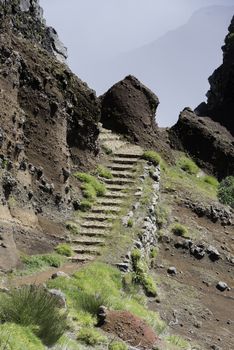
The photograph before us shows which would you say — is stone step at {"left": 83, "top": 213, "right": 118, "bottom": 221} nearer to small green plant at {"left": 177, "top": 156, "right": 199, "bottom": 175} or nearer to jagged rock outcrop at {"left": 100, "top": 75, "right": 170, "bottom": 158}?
jagged rock outcrop at {"left": 100, "top": 75, "right": 170, "bottom": 158}

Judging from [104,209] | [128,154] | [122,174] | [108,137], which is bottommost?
[104,209]

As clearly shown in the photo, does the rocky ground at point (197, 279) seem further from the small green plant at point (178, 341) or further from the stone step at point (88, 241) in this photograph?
the stone step at point (88, 241)

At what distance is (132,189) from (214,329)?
995 centimetres

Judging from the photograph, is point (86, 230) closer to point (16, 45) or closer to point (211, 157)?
point (16, 45)

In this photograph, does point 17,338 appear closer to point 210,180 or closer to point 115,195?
point 115,195

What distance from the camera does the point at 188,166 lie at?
4241cm

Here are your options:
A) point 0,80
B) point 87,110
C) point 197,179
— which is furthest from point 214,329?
point 197,179

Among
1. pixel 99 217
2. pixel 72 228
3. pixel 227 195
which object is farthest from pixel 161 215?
pixel 227 195

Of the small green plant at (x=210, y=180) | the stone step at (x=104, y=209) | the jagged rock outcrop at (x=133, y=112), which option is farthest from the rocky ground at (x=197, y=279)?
the small green plant at (x=210, y=180)

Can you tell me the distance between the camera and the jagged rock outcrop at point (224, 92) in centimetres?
5954

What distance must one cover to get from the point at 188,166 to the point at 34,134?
21359 mm

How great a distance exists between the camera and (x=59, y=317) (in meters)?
11.0

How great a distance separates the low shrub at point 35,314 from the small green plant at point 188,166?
1237 inches

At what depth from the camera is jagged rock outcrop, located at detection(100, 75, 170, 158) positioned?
38.6 m
